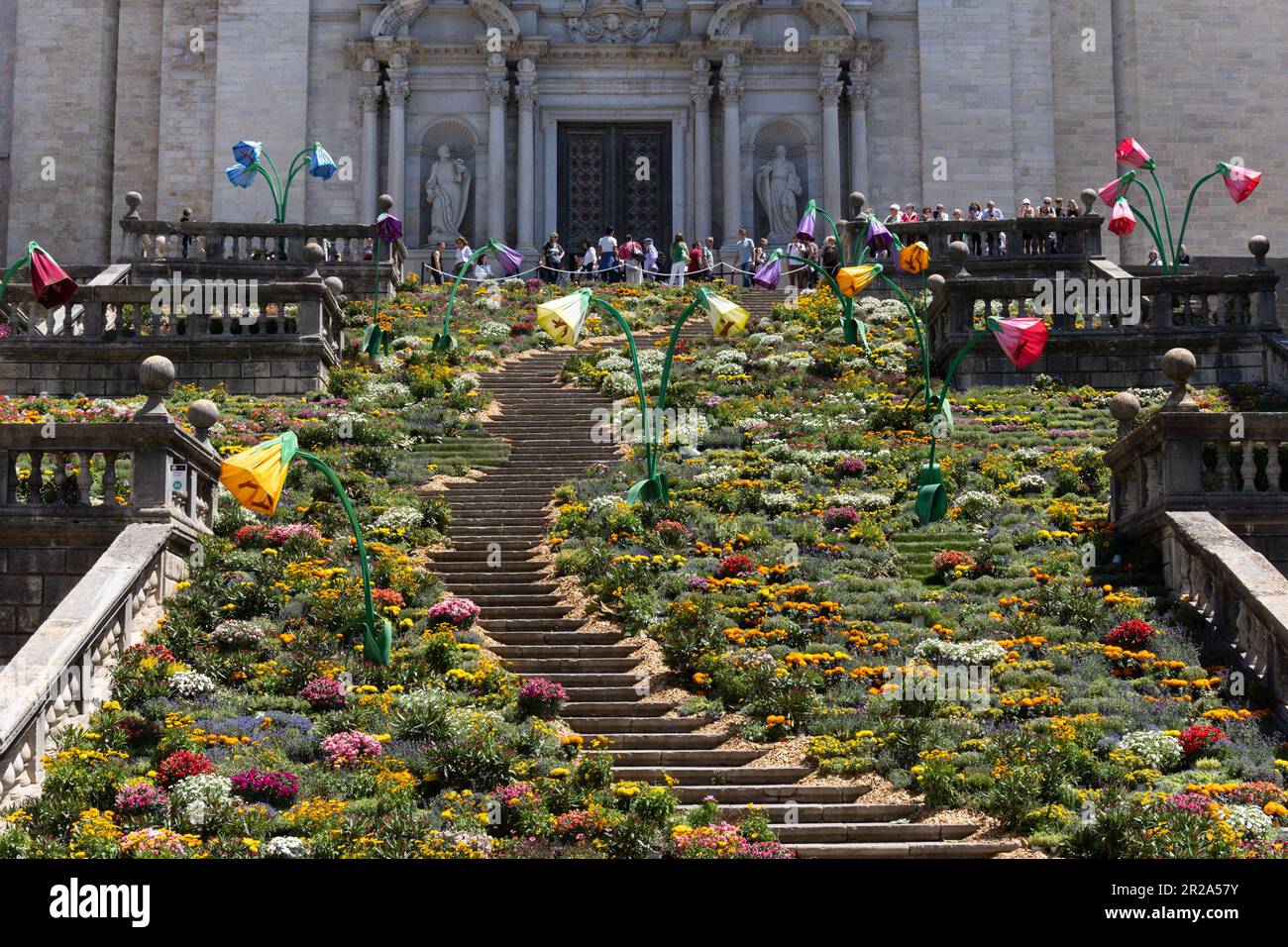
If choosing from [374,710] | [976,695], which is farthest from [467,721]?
[976,695]

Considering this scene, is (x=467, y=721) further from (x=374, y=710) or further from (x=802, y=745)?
(x=802, y=745)

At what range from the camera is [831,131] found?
4741 centimetres

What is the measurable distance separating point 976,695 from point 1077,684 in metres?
1.04

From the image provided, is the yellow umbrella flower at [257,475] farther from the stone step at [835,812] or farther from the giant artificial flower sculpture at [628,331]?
the stone step at [835,812]

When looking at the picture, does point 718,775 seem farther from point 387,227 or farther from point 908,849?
point 387,227

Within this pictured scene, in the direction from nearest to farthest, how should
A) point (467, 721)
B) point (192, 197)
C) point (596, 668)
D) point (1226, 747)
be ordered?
1. point (1226, 747)
2. point (467, 721)
3. point (596, 668)
4. point (192, 197)

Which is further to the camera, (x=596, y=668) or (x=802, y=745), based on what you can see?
(x=596, y=668)

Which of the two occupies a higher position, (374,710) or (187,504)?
(187,504)

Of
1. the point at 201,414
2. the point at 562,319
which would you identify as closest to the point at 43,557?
the point at 201,414

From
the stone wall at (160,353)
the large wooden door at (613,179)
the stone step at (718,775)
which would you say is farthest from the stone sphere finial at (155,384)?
the large wooden door at (613,179)

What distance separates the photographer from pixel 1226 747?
17.5 meters

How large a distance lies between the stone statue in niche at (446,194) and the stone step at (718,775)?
3067 centimetres

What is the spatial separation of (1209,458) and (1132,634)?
2.96 metres

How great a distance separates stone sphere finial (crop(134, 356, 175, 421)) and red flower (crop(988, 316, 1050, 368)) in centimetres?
1102
